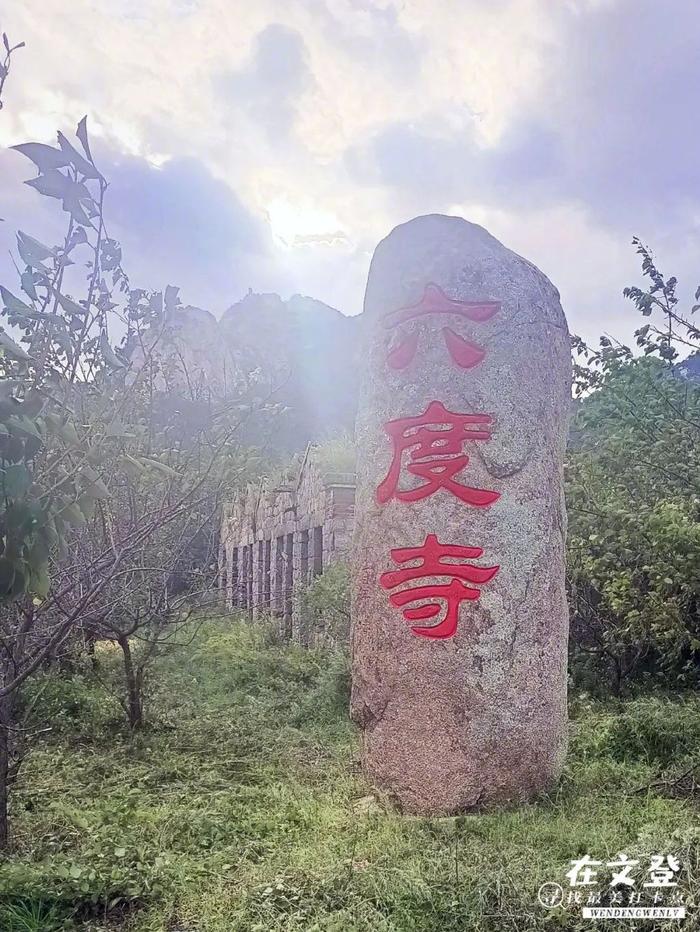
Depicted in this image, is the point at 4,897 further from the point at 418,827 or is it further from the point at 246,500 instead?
the point at 246,500

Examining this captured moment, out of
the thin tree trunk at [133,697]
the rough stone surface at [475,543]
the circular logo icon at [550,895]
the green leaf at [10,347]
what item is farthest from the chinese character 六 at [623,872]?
the thin tree trunk at [133,697]

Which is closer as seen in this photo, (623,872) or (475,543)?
(623,872)

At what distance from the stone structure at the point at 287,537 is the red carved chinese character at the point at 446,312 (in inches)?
187

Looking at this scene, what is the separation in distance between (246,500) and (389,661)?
13.7 m

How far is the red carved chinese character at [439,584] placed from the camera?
4.19m

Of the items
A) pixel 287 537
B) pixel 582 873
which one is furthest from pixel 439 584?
pixel 287 537

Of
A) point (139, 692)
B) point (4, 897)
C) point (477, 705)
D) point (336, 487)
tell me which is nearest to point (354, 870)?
point (477, 705)

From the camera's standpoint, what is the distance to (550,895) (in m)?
2.92

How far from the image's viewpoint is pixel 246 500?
1778 cm

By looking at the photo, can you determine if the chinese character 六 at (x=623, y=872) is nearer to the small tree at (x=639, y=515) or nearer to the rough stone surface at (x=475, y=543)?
the rough stone surface at (x=475, y=543)

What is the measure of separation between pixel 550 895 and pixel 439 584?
5.31ft

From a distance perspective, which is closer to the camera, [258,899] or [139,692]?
[258,899]

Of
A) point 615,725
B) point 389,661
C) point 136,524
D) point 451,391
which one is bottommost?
point 615,725

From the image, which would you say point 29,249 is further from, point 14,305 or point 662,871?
point 662,871
